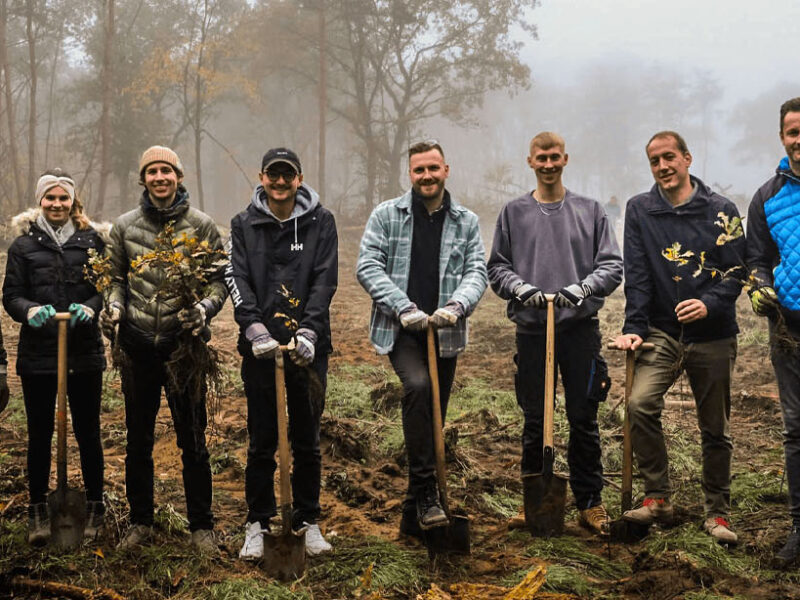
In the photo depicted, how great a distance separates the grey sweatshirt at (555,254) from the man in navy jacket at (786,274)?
874 mm

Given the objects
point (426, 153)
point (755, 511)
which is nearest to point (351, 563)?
point (426, 153)

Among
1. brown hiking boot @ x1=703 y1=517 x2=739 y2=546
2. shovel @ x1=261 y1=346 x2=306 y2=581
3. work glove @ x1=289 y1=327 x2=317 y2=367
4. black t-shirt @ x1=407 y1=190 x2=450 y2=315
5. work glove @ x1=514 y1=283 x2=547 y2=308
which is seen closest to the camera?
shovel @ x1=261 y1=346 x2=306 y2=581

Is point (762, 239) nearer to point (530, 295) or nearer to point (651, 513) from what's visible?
point (530, 295)

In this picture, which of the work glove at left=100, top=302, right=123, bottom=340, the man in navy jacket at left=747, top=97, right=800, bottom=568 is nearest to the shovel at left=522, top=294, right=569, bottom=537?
the man in navy jacket at left=747, top=97, right=800, bottom=568

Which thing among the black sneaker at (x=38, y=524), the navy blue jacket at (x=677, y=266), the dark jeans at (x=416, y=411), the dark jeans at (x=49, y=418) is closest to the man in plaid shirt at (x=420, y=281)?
the dark jeans at (x=416, y=411)

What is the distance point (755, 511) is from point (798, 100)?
2776mm

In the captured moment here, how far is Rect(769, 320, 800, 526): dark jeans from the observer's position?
167 inches

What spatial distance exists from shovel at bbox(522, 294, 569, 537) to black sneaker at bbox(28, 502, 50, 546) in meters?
2.95

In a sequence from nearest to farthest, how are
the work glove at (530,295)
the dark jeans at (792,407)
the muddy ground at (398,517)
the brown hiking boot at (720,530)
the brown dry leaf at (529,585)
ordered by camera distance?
the brown dry leaf at (529,585) → the muddy ground at (398,517) → the dark jeans at (792,407) → the brown hiking boot at (720,530) → the work glove at (530,295)

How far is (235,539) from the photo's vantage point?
456 centimetres

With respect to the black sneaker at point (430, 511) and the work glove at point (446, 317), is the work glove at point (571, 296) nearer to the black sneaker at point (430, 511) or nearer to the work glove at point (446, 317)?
the work glove at point (446, 317)

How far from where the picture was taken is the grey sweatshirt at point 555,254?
470 cm

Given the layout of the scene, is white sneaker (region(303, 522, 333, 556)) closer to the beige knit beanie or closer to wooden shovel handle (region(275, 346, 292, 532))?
wooden shovel handle (region(275, 346, 292, 532))

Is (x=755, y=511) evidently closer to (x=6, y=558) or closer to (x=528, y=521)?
(x=528, y=521)
